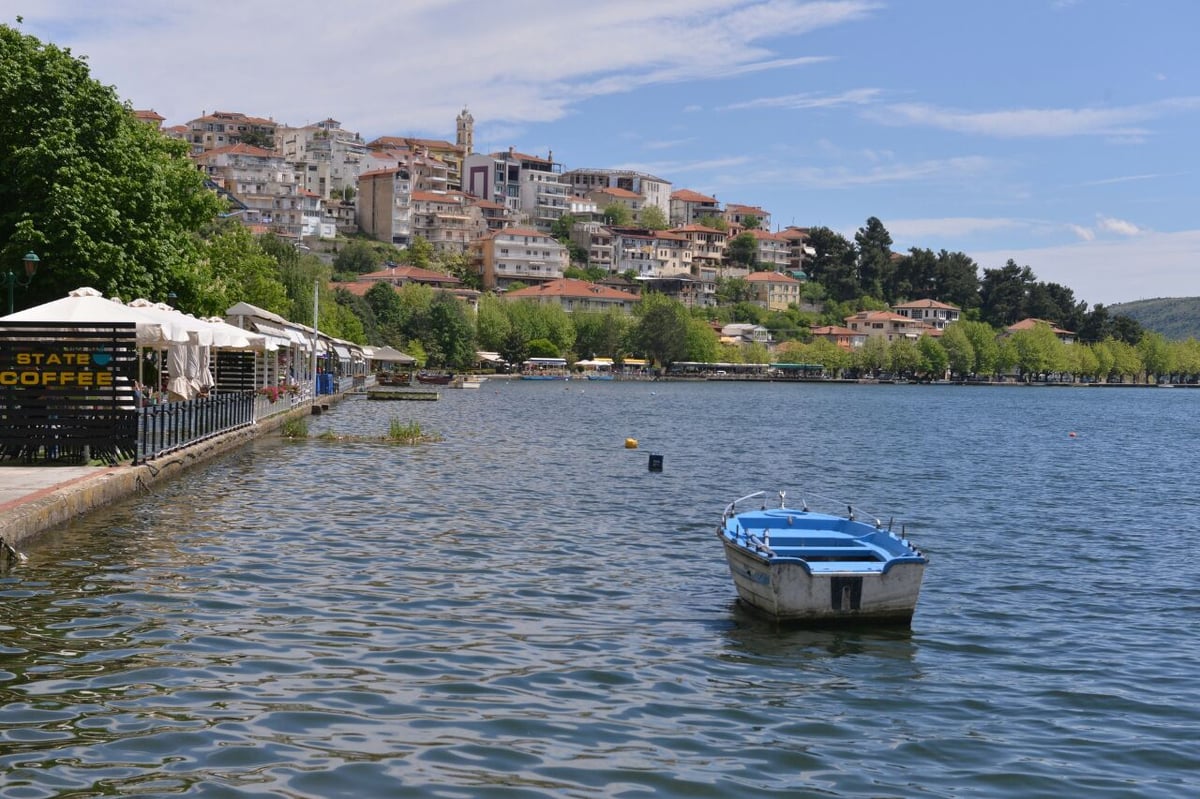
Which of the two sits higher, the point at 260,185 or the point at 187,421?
the point at 260,185

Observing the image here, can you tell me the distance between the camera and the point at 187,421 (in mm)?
30000

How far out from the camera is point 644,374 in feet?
583

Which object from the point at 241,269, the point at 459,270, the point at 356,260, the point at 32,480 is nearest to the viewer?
the point at 32,480

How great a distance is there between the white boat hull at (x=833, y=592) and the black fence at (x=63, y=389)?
14.2 metres

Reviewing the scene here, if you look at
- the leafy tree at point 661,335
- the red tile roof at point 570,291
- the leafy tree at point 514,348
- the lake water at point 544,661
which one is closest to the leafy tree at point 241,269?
the lake water at point 544,661

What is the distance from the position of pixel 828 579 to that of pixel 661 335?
542 ft

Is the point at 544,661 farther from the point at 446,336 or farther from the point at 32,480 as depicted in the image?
the point at 446,336

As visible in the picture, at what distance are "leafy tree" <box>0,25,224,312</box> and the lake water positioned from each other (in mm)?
11395

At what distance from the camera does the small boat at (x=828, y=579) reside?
47.8 ft

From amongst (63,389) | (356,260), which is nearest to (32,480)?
(63,389)

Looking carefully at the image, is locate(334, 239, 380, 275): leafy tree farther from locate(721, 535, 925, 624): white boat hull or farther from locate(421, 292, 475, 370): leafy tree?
locate(721, 535, 925, 624): white boat hull

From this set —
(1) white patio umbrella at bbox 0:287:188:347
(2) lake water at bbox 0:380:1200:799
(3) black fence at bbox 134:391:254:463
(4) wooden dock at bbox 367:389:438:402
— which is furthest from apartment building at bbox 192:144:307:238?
(2) lake water at bbox 0:380:1200:799

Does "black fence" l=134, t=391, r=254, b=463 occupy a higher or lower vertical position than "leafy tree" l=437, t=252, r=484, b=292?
lower

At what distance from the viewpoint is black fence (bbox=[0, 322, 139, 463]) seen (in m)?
22.8
